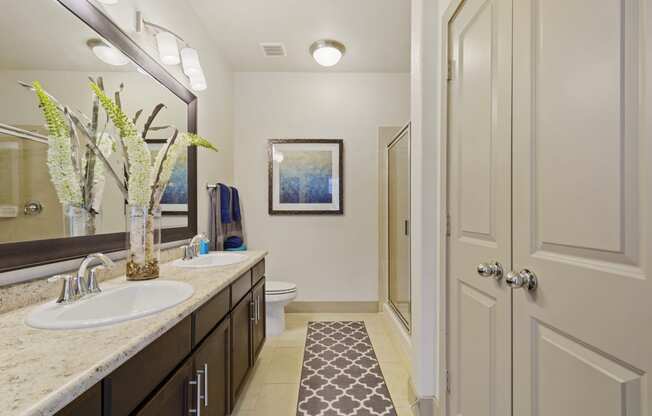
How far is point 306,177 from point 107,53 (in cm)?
194

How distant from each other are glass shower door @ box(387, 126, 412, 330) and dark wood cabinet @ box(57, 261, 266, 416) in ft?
3.93

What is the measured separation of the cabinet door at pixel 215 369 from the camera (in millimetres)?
1124

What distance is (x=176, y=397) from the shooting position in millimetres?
933

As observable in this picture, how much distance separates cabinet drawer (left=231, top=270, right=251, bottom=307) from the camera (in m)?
1.52

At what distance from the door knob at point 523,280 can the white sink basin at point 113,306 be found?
1.06m

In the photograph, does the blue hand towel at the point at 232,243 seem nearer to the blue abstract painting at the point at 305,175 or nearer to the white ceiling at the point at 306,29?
the blue abstract painting at the point at 305,175

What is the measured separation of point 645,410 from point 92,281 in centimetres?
153

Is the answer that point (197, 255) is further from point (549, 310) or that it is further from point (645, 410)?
point (645, 410)

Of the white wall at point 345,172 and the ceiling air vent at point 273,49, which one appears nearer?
the ceiling air vent at point 273,49

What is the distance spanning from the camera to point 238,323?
1596 mm

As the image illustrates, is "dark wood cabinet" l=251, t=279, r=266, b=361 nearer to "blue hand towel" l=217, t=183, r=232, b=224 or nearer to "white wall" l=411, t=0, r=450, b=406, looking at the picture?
"blue hand towel" l=217, t=183, r=232, b=224

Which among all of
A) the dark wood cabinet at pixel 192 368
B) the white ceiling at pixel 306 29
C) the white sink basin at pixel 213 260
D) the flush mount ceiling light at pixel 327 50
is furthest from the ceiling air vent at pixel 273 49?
the dark wood cabinet at pixel 192 368

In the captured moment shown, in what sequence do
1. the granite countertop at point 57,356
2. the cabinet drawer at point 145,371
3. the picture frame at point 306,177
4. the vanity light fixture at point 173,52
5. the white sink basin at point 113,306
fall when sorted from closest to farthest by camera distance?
the granite countertop at point 57,356, the cabinet drawer at point 145,371, the white sink basin at point 113,306, the vanity light fixture at point 173,52, the picture frame at point 306,177

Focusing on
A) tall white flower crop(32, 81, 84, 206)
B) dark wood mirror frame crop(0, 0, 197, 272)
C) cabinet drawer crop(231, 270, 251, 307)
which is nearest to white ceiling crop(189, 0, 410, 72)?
dark wood mirror frame crop(0, 0, 197, 272)
